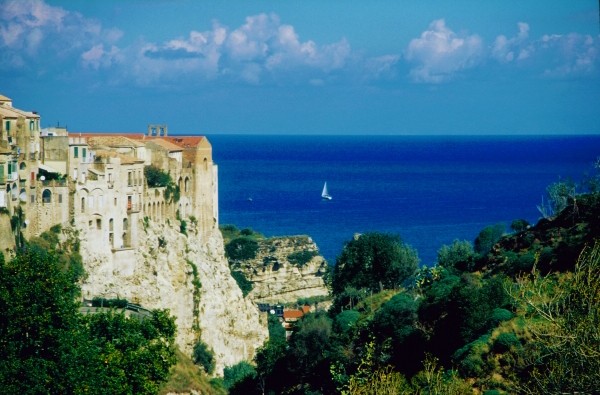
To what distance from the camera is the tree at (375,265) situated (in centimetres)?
5428

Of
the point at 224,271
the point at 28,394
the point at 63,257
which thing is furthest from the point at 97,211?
the point at 28,394

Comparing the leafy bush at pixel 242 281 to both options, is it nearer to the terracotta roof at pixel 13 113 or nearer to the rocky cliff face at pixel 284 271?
the rocky cliff face at pixel 284 271

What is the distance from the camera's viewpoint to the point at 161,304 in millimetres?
50219

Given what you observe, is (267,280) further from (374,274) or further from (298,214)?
(298,214)

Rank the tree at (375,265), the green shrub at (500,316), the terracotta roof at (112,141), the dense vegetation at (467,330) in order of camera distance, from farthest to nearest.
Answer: the tree at (375,265), the terracotta roof at (112,141), the green shrub at (500,316), the dense vegetation at (467,330)

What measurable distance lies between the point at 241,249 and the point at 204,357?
2431 centimetres

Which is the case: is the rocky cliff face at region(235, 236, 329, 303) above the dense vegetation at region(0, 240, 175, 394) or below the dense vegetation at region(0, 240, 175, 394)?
below

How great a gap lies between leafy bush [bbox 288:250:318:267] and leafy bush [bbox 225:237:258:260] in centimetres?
270

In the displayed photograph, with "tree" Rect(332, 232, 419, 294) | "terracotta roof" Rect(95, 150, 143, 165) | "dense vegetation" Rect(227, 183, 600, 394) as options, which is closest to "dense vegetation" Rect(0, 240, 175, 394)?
"dense vegetation" Rect(227, 183, 600, 394)

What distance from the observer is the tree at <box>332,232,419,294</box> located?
54.3 meters

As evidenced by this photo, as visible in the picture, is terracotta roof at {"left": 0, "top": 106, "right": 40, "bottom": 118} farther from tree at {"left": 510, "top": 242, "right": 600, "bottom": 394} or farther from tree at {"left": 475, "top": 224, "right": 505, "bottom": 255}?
tree at {"left": 510, "top": 242, "right": 600, "bottom": 394}

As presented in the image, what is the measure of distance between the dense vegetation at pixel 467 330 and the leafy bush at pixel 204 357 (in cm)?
118

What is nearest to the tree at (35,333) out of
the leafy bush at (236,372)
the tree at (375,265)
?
the leafy bush at (236,372)

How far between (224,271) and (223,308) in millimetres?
3087
